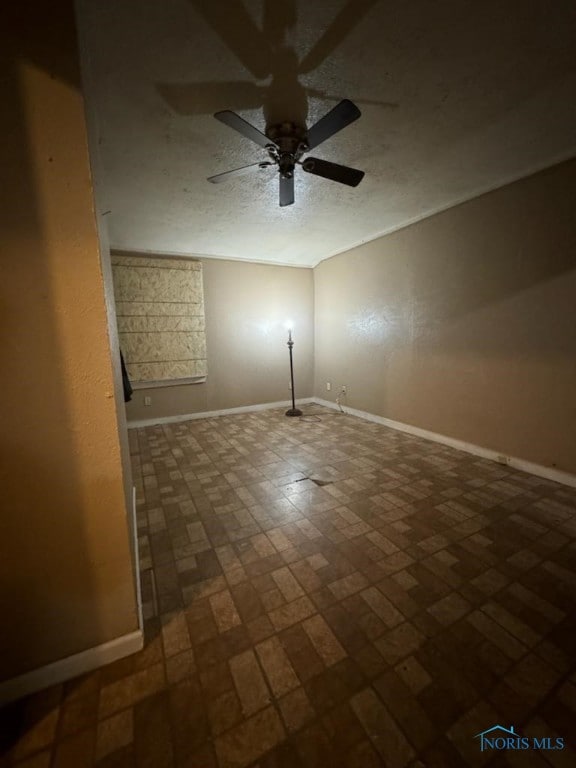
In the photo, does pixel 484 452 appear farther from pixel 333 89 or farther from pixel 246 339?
pixel 246 339

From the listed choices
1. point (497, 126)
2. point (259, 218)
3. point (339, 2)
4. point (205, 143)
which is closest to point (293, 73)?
point (339, 2)

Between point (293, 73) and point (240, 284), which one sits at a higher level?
point (293, 73)

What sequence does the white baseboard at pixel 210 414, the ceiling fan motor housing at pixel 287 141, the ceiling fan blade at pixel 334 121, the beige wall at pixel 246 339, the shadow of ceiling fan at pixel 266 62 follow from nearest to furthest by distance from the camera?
the shadow of ceiling fan at pixel 266 62 → the ceiling fan blade at pixel 334 121 → the ceiling fan motor housing at pixel 287 141 → the white baseboard at pixel 210 414 → the beige wall at pixel 246 339

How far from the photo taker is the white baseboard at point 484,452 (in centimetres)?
261

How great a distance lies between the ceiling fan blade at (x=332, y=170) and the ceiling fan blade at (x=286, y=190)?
19 cm

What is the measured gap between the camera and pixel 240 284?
4992 mm

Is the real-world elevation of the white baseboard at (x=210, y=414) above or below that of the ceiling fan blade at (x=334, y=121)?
below

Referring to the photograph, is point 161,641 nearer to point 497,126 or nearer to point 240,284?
point 497,126

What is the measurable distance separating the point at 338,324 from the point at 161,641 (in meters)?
4.54

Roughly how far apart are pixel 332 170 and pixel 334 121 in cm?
35

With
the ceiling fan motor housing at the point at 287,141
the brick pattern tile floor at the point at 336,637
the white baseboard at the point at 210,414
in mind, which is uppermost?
the ceiling fan motor housing at the point at 287,141

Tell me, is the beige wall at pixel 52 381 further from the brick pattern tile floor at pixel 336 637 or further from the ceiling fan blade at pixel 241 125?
the ceiling fan blade at pixel 241 125

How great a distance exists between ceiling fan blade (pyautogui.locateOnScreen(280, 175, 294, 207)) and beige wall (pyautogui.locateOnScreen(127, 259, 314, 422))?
2.72 metres

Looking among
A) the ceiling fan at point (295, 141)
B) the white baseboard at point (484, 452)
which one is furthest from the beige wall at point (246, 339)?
the ceiling fan at point (295, 141)
